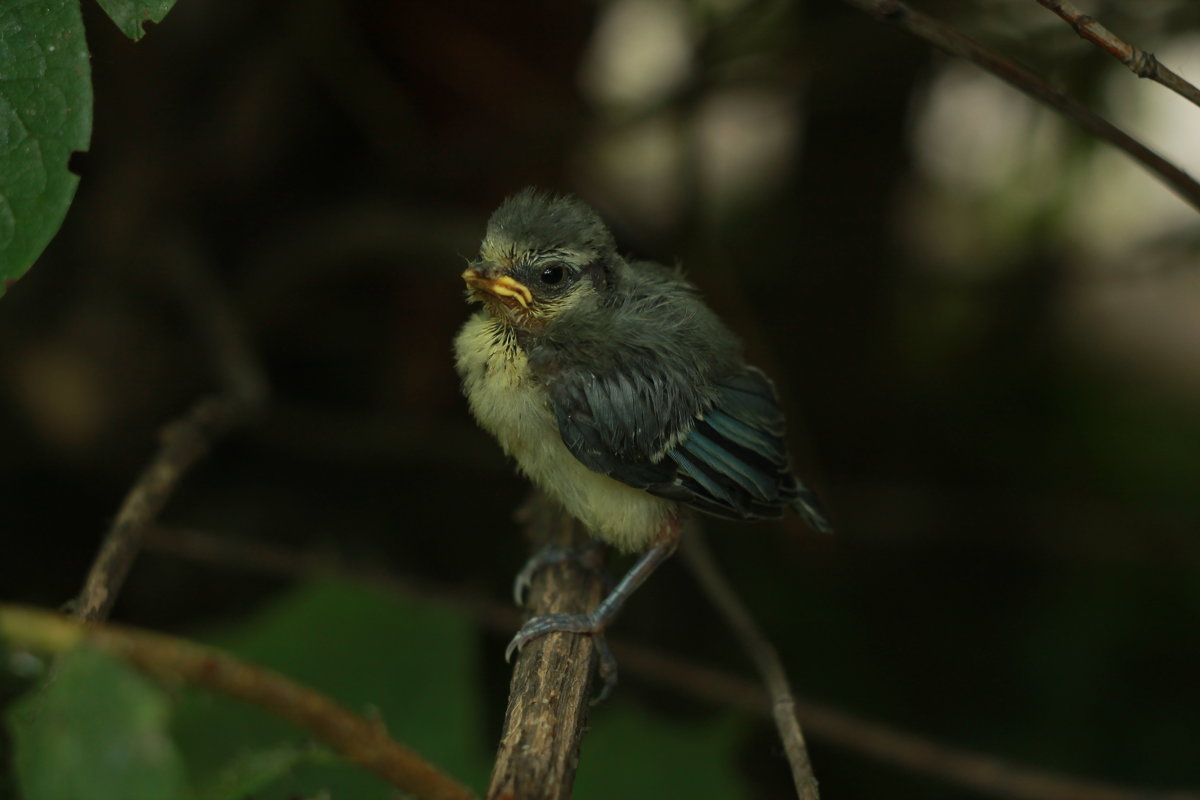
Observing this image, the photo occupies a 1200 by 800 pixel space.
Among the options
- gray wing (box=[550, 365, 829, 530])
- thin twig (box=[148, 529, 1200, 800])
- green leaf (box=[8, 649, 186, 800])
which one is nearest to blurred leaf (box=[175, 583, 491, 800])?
thin twig (box=[148, 529, 1200, 800])

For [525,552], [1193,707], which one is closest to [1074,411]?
[1193,707]

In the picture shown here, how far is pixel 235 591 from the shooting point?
8.08ft

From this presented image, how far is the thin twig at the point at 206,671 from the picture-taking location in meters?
0.81

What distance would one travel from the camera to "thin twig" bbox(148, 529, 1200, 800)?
186cm

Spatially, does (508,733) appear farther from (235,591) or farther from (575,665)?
(235,591)

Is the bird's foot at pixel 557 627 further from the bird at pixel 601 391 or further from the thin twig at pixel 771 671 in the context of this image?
the thin twig at pixel 771 671

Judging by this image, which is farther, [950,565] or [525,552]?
[950,565]

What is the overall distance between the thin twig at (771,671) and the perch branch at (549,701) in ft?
0.60

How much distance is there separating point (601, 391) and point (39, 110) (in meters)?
Result: 0.76

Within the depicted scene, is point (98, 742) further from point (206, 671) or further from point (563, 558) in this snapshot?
point (563, 558)

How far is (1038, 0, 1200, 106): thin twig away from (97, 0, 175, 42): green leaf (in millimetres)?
886

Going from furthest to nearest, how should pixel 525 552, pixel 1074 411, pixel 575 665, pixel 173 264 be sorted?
pixel 1074 411 < pixel 525 552 < pixel 173 264 < pixel 575 665

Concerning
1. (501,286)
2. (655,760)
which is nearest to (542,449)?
(501,286)

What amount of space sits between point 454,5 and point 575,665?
1701 mm
